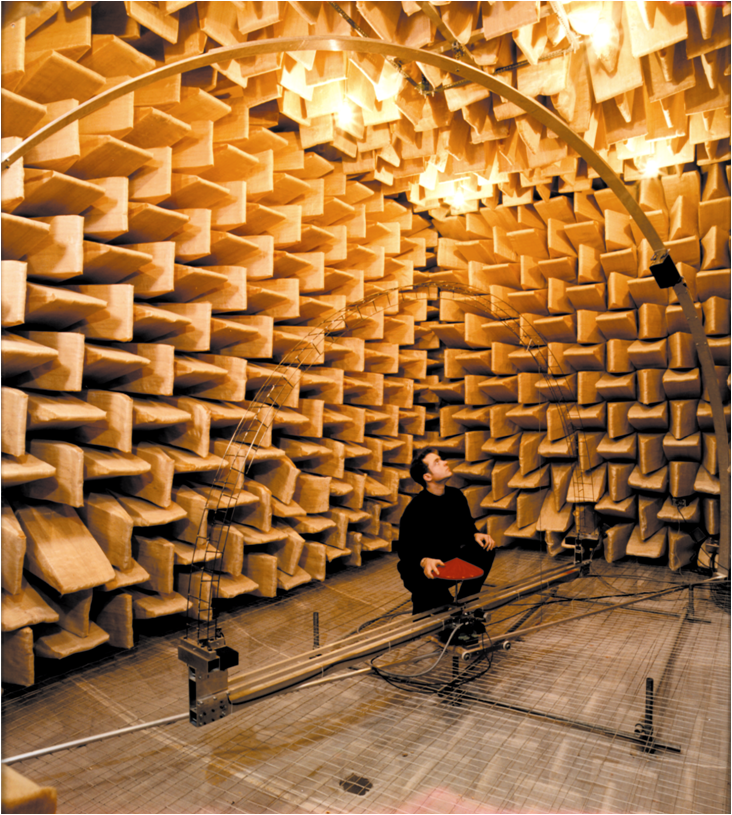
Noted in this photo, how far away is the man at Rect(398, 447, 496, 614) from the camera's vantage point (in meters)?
2.75

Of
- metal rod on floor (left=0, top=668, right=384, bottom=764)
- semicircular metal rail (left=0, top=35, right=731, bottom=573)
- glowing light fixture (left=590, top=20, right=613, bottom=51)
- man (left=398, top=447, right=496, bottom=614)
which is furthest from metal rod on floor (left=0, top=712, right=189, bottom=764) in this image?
glowing light fixture (left=590, top=20, right=613, bottom=51)

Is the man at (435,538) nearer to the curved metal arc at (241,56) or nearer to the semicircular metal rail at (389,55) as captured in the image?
the semicircular metal rail at (389,55)

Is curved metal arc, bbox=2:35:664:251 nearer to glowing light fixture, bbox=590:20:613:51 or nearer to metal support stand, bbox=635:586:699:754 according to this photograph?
glowing light fixture, bbox=590:20:613:51

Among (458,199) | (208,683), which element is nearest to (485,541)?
(208,683)

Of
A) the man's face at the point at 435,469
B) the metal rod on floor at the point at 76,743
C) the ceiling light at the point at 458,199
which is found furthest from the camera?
the ceiling light at the point at 458,199

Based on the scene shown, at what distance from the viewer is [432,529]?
9.52 ft

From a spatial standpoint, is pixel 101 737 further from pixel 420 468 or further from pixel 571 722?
pixel 420 468

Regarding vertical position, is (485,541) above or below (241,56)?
below

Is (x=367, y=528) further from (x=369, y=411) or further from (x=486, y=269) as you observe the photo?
(x=486, y=269)

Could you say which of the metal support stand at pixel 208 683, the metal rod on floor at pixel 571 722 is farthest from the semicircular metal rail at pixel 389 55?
the metal support stand at pixel 208 683

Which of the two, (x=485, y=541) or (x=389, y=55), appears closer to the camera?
(x=389, y=55)

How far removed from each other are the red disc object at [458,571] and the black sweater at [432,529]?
1.03 ft

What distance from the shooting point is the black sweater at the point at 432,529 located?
9.16 feet

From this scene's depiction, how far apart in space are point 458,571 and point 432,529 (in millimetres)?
514
